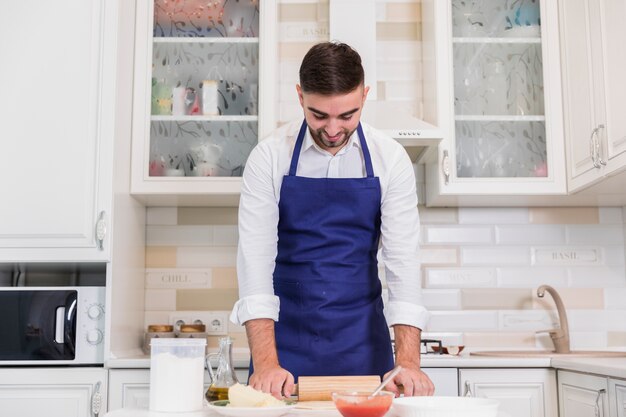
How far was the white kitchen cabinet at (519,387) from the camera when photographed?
104 inches

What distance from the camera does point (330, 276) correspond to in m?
2.13

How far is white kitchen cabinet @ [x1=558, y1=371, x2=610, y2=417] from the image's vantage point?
2316 millimetres

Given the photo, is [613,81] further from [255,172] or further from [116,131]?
[116,131]

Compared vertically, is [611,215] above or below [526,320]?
above

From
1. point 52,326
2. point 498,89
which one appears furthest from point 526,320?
Result: point 52,326

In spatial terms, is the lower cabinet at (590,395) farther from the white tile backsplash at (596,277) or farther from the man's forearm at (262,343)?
the man's forearm at (262,343)

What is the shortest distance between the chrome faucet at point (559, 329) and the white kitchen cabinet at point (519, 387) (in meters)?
0.44

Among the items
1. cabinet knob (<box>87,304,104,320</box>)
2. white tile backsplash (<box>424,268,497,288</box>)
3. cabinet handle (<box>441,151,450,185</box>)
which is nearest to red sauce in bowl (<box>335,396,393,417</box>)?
cabinet knob (<box>87,304,104,320</box>)

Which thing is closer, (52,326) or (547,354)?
(52,326)

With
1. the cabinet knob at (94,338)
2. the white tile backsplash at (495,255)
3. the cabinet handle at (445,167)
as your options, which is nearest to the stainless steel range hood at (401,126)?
the cabinet handle at (445,167)

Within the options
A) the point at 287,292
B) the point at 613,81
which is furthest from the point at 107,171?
the point at 613,81

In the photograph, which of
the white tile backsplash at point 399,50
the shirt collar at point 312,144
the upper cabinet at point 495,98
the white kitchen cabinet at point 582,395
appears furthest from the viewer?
the white tile backsplash at point 399,50

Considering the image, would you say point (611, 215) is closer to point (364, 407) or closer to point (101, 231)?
point (101, 231)

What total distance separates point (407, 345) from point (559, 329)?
1335mm
